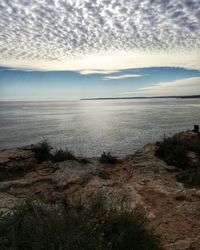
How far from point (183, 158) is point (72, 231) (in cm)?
905

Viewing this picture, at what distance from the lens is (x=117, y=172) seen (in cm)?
1184

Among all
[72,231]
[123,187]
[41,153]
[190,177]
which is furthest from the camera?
[41,153]

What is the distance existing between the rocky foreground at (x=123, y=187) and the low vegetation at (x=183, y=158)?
361 mm

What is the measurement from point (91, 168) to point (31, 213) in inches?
252

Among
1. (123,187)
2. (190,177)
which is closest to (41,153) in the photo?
(123,187)

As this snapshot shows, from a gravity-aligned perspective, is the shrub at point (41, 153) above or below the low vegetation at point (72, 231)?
below

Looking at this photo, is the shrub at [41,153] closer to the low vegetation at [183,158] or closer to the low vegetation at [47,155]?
the low vegetation at [47,155]

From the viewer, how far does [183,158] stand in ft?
41.0

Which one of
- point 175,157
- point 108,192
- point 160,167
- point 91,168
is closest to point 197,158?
point 175,157

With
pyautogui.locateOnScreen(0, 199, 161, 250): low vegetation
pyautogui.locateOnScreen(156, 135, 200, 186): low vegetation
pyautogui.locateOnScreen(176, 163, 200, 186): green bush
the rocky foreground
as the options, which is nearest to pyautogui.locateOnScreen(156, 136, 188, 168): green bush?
pyautogui.locateOnScreen(156, 135, 200, 186): low vegetation

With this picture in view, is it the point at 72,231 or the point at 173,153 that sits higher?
the point at 72,231

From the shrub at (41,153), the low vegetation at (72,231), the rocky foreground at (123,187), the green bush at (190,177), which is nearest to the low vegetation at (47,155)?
the shrub at (41,153)

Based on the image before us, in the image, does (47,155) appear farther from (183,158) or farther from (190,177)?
(190,177)

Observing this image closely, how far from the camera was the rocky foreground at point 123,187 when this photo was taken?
659cm
